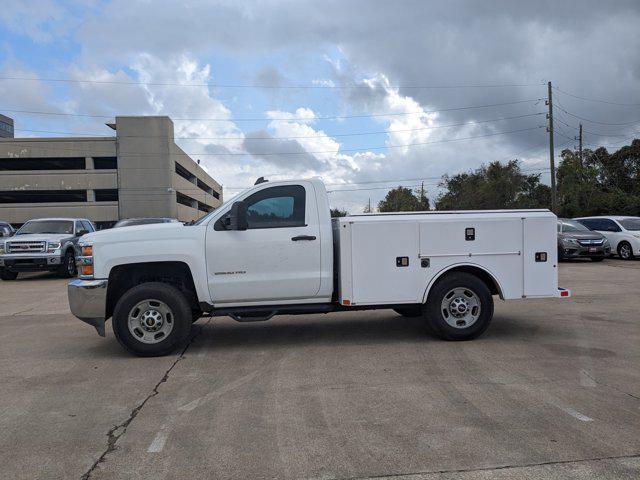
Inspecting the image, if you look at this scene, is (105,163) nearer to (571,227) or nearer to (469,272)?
(571,227)

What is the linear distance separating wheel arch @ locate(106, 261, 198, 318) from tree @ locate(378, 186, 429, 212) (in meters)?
72.2

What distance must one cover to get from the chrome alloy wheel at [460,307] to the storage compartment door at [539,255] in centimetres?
72

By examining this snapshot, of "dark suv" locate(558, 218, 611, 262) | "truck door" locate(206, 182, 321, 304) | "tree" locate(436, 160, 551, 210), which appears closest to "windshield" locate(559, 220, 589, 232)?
"dark suv" locate(558, 218, 611, 262)

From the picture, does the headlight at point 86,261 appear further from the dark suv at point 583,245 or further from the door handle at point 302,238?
the dark suv at point 583,245

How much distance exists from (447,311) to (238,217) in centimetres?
299

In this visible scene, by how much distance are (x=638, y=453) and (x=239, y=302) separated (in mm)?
4571

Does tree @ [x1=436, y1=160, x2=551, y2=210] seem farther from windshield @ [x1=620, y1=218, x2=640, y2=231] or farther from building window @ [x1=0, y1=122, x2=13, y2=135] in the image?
building window @ [x1=0, y1=122, x2=13, y2=135]

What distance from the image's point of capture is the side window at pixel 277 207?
7059 millimetres

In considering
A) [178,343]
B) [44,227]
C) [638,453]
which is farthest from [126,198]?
[638,453]

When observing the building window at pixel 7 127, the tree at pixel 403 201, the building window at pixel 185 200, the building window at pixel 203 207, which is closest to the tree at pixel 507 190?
the tree at pixel 403 201

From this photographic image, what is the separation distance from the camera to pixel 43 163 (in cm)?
7012

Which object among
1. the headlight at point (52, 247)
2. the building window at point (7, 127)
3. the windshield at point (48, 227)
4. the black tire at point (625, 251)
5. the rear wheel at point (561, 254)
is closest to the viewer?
the headlight at point (52, 247)

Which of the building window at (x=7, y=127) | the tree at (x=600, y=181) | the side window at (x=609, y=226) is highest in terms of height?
the building window at (x=7, y=127)

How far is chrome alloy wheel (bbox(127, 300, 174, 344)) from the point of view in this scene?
22.4ft
